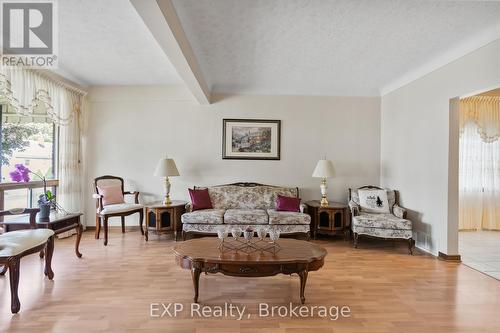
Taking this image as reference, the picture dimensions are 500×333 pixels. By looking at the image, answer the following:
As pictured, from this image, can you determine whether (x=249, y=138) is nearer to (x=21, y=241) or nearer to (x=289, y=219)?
(x=289, y=219)

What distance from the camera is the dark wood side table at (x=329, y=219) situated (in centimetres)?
473

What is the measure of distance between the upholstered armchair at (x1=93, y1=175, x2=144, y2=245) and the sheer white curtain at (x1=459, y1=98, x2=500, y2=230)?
6.19m

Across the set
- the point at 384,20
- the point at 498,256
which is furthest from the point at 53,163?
the point at 498,256

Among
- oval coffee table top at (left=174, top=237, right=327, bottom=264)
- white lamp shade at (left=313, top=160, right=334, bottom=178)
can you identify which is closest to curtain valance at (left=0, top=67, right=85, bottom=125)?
oval coffee table top at (left=174, top=237, right=327, bottom=264)

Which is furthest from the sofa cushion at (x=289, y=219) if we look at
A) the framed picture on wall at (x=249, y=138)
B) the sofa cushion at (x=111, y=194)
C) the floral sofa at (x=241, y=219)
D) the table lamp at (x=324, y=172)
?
the sofa cushion at (x=111, y=194)

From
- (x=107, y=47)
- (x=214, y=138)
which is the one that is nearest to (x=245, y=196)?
(x=214, y=138)

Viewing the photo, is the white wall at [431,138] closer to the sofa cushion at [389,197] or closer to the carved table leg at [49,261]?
the sofa cushion at [389,197]

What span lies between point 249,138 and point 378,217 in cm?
263

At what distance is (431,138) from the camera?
411 centimetres

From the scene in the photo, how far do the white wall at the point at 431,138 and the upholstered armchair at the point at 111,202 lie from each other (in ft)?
14.9

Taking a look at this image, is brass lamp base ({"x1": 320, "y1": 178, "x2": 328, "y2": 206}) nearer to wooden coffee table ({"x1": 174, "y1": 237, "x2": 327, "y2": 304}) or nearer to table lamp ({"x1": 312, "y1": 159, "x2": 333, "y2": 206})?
table lamp ({"x1": 312, "y1": 159, "x2": 333, "y2": 206})

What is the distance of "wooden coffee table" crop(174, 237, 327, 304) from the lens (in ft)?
7.98

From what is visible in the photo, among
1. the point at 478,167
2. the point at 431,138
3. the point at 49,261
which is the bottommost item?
the point at 49,261

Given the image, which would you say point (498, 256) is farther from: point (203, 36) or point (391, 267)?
point (203, 36)
